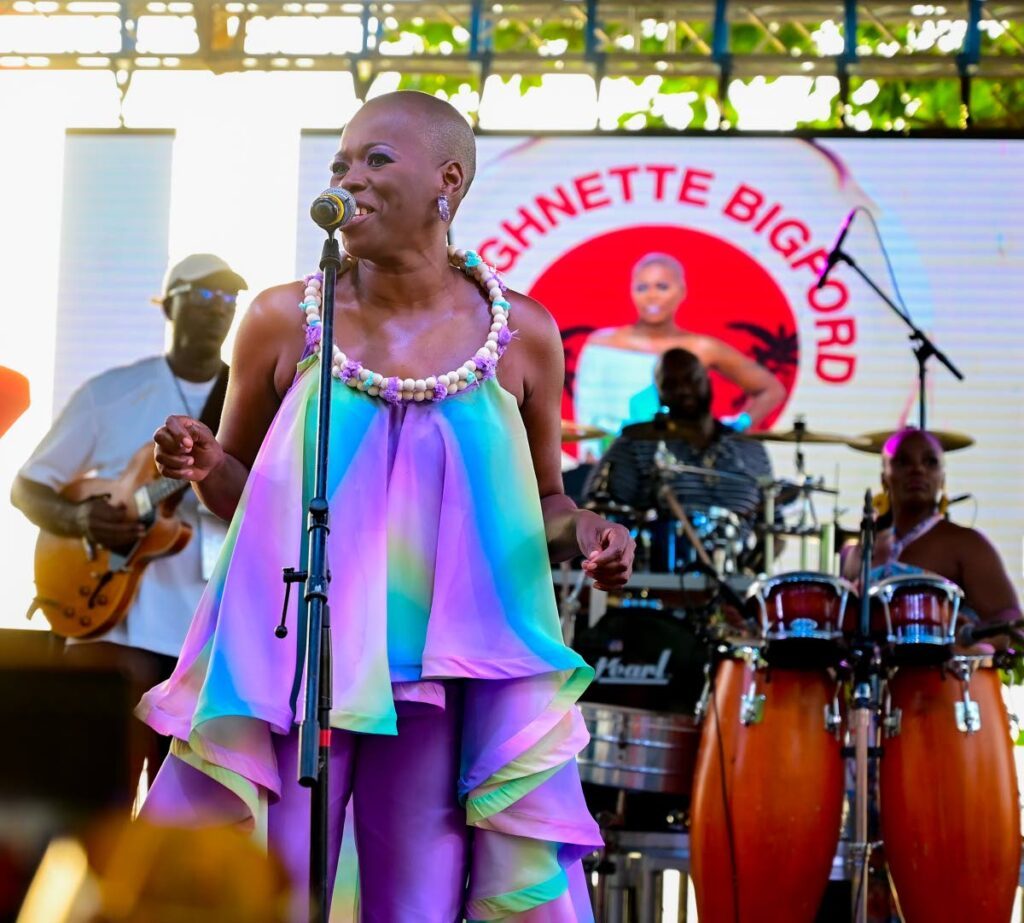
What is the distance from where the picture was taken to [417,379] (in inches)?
103

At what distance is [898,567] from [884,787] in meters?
0.85

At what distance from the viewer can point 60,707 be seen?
87cm

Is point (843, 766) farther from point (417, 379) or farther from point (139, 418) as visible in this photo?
point (417, 379)

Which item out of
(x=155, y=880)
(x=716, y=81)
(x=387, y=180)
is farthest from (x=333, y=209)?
(x=716, y=81)

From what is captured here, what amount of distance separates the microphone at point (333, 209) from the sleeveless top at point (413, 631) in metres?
0.24

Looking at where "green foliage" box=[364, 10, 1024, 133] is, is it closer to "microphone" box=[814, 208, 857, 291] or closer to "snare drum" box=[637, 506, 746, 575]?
"microphone" box=[814, 208, 857, 291]

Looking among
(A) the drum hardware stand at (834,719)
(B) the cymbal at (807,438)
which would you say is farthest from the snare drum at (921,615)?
(B) the cymbal at (807,438)

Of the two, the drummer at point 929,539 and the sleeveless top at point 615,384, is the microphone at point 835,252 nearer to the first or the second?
the sleeveless top at point 615,384

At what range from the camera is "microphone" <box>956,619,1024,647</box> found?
5797mm

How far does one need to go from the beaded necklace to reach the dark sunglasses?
2743 mm

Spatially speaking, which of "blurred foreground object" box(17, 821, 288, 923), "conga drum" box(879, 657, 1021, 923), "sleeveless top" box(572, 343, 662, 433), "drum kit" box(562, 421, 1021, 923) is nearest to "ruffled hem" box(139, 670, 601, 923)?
"blurred foreground object" box(17, 821, 288, 923)

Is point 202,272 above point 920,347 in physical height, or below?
below

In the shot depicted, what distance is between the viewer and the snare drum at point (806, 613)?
5707 mm

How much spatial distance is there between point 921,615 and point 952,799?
2.27 feet
